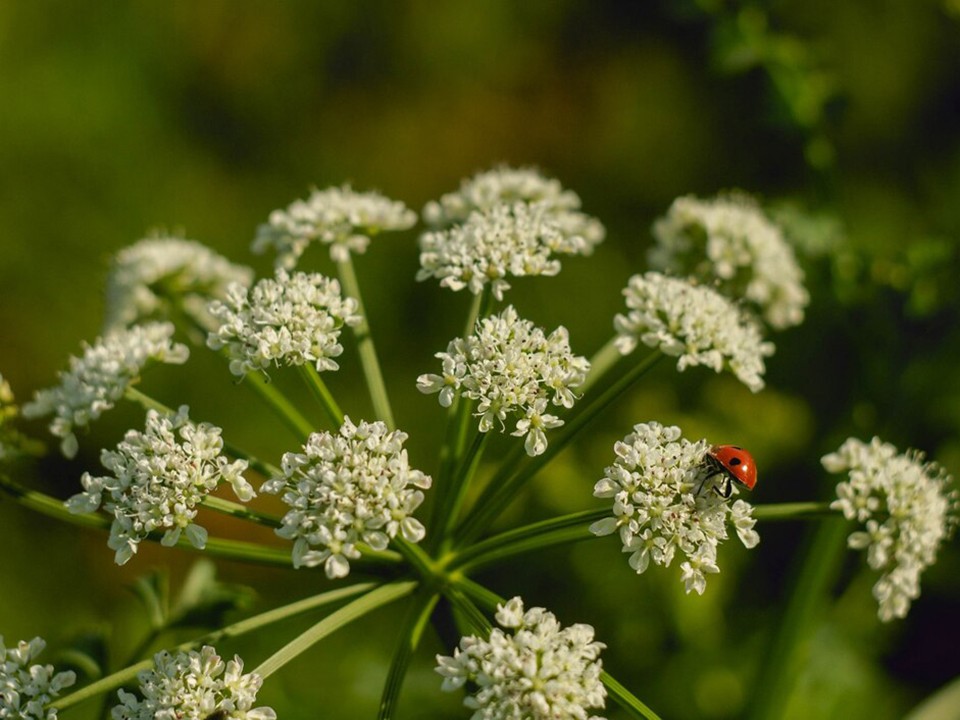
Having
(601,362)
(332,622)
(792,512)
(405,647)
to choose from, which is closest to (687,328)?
(601,362)

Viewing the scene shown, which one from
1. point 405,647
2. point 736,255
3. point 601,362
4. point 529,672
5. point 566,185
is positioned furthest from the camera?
point 566,185

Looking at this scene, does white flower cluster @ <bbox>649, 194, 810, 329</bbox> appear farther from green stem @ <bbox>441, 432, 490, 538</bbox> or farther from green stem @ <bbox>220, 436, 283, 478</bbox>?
green stem @ <bbox>220, 436, 283, 478</bbox>

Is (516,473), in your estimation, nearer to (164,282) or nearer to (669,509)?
(669,509)

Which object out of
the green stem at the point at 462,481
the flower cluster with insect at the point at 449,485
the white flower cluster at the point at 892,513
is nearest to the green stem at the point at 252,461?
the flower cluster with insect at the point at 449,485

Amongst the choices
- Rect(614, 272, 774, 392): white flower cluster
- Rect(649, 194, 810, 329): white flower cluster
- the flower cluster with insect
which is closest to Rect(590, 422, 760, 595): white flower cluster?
the flower cluster with insect

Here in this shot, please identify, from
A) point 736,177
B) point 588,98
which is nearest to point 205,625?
point 736,177

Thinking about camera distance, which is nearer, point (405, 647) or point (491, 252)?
point (405, 647)

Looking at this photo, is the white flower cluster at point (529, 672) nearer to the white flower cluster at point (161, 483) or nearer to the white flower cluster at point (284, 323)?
the white flower cluster at point (161, 483)

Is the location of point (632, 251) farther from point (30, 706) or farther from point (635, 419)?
point (30, 706)

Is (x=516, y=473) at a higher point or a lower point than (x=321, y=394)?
lower
